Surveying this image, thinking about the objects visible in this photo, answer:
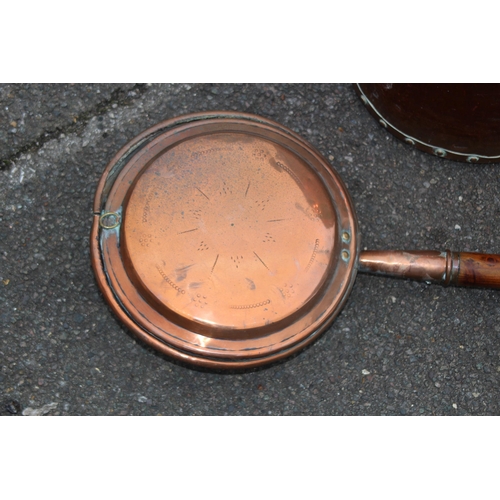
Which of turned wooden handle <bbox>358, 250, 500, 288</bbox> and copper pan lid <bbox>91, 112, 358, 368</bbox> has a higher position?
copper pan lid <bbox>91, 112, 358, 368</bbox>

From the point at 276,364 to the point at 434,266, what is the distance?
0.79m

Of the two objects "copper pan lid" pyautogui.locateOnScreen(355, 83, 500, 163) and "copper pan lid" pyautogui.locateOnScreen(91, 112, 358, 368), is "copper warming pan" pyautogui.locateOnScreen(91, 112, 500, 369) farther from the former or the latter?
"copper pan lid" pyautogui.locateOnScreen(355, 83, 500, 163)

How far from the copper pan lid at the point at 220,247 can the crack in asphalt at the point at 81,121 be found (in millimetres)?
461

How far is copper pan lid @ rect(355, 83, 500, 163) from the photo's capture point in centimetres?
248

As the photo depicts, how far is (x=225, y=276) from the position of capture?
2.37m

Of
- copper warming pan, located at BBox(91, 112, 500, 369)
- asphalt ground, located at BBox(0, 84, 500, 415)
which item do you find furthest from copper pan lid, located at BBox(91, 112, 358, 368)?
asphalt ground, located at BBox(0, 84, 500, 415)

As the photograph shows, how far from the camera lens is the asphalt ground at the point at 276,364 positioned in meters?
2.73

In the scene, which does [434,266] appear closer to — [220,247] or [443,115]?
[443,115]

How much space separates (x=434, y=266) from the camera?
2.51 m

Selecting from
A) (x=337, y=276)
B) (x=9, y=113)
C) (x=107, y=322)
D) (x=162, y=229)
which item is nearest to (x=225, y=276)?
(x=162, y=229)

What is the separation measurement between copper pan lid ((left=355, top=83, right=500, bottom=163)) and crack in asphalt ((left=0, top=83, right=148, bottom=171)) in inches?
40.0

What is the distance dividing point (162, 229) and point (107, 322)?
594 millimetres

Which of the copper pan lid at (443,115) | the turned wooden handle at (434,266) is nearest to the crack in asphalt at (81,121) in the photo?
the copper pan lid at (443,115)

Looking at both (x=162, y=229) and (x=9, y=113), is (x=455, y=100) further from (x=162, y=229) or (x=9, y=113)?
(x=9, y=113)
